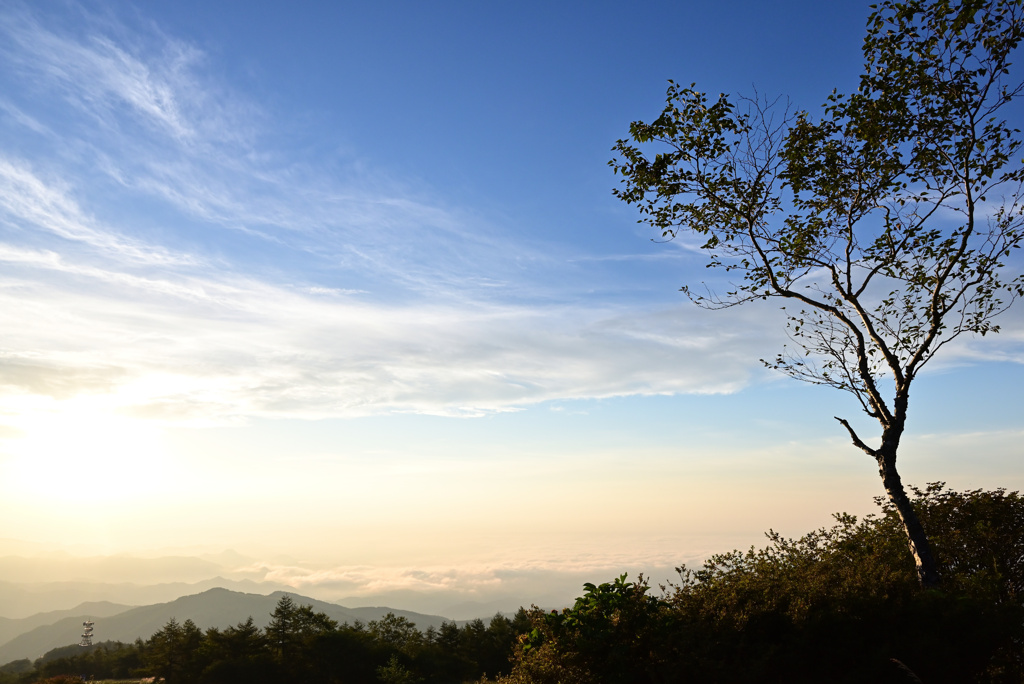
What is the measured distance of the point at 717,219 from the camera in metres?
15.3

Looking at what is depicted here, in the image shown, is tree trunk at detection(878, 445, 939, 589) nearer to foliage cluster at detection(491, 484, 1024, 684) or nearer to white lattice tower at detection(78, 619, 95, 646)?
foliage cluster at detection(491, 484, 1024, 684)

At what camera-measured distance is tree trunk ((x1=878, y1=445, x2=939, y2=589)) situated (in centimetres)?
1166

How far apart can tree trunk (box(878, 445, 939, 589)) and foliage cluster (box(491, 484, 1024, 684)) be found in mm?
2370

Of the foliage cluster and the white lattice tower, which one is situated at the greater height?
the foliage cluster

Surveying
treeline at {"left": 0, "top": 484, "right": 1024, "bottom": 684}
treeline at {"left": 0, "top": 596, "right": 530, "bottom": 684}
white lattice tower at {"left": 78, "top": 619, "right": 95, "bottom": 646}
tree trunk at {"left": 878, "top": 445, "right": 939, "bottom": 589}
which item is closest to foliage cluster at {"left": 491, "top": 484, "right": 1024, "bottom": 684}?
treeline at {"left": 0, "top": 484, "right": 1024, "bottom": 684}

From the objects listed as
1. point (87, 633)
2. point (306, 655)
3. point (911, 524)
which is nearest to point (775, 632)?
point (911, 524)

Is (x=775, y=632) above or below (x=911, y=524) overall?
below

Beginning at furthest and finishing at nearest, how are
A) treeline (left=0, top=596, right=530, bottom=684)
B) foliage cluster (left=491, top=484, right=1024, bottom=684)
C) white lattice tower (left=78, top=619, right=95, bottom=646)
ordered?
white lattice tower (left=78, top=619, right=95, bottom=646) → treeline (left=0, top=596, right=530, bottom=684) → foliage cluster (left=491, top=484, right=1024, bottom=684)

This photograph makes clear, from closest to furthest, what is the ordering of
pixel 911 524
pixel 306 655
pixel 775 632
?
pixel 775 632 → pixel 911 524 → pixel 306 655

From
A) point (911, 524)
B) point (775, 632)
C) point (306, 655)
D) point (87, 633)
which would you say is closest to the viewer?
point (775, 632)

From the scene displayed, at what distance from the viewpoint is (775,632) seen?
7.72 meters

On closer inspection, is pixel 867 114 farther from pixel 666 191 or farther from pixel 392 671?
pixel 392 671

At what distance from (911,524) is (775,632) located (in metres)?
6.29

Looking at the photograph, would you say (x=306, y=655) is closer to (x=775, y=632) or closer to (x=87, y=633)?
(x=775, y=632)
